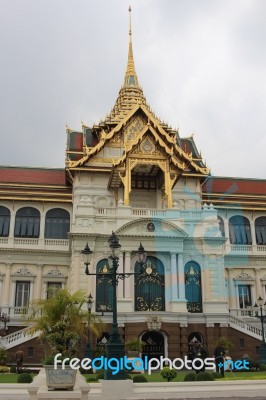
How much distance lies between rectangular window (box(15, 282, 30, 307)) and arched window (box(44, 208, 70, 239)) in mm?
4059

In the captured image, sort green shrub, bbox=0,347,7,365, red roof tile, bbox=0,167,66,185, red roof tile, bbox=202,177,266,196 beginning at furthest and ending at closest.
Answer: red roof tile, bbox=202,177,266,196 → red roof tile, bbox=0,167,66,185 → green shrub, bbox=0,347,7,365

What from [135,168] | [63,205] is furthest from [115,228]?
[63,205]

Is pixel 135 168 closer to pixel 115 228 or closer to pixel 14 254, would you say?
pixel 115 228

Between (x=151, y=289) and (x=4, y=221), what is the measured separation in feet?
46.6

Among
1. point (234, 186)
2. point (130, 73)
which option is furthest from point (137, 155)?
point (130, 73)

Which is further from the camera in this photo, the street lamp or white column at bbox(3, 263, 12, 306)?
white column at bbox(3, 263, 12, 306)

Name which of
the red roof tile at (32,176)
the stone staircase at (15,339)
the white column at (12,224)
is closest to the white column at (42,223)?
the white column at (12,224)

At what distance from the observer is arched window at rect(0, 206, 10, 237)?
3641 centimetres

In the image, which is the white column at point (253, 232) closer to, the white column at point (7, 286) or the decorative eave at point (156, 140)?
the decorative eave at point (156, 140)

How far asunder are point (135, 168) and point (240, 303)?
1327 cm

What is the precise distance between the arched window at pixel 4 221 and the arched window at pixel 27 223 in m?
0.69

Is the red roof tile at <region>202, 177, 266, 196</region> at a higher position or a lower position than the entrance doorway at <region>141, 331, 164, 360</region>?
higher

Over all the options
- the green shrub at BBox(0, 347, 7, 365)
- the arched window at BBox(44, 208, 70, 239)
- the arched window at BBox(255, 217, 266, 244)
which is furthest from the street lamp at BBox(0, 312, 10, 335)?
the arched window at BBox(255, 217, 266, 244)

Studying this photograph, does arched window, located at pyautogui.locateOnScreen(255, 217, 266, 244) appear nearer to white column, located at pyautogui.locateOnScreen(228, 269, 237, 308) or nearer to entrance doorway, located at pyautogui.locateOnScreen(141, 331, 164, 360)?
white column, located at pyautogui.locateOnScreen(228, 269, 237, 308)
